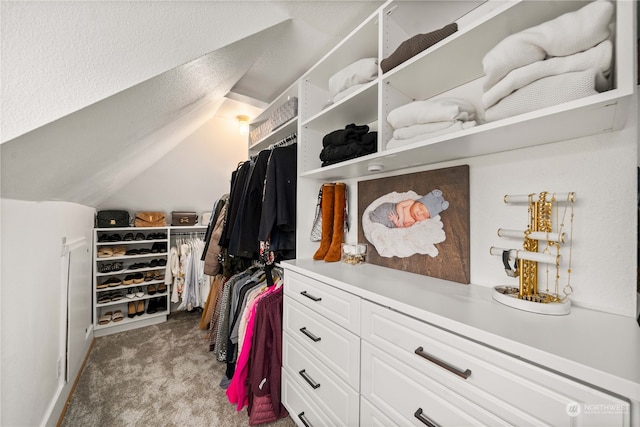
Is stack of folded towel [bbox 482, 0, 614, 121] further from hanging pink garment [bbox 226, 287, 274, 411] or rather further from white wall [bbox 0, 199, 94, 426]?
white wall [bbox 0, 199, 94, 426]

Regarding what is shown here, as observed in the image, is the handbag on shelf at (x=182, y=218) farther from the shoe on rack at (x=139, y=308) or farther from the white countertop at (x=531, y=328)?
the white countertop at (x=531, y=328)

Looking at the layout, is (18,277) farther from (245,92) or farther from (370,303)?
(245,92)

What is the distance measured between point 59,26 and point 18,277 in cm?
100

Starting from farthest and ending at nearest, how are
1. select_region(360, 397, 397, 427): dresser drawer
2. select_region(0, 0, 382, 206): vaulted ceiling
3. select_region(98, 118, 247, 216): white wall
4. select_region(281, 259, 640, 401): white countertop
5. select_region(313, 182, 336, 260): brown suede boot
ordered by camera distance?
select_region(98, 118, 247, 216): white wall < select_region(313, 182, 336, 260): brown suede boot < select_region(360, 397, 397, 427): dresser drawer < select_region(0, 0, 382, 206): vaulted ceiling < select_region(281, 259, 640, 401): white countertop

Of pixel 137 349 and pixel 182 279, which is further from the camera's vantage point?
pixel 182 279

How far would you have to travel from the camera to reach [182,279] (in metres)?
2.80

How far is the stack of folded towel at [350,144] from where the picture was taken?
1.19 metres

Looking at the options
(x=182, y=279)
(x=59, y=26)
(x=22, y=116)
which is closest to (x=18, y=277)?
(x=22, y=116)

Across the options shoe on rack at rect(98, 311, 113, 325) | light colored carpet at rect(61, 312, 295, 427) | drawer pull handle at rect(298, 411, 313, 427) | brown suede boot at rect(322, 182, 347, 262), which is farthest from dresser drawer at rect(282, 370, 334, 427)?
shoe on rack at rect(98, 311, 113, 325)

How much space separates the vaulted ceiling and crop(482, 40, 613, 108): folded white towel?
2.77 ft

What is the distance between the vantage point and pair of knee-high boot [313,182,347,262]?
1.45 m

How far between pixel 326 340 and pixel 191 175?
3001 millimetres

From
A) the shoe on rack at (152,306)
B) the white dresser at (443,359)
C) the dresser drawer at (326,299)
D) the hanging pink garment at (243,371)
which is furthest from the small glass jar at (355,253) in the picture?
the shoe on rack at (152,306)

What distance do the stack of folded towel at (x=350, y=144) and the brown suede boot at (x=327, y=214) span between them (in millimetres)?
214
